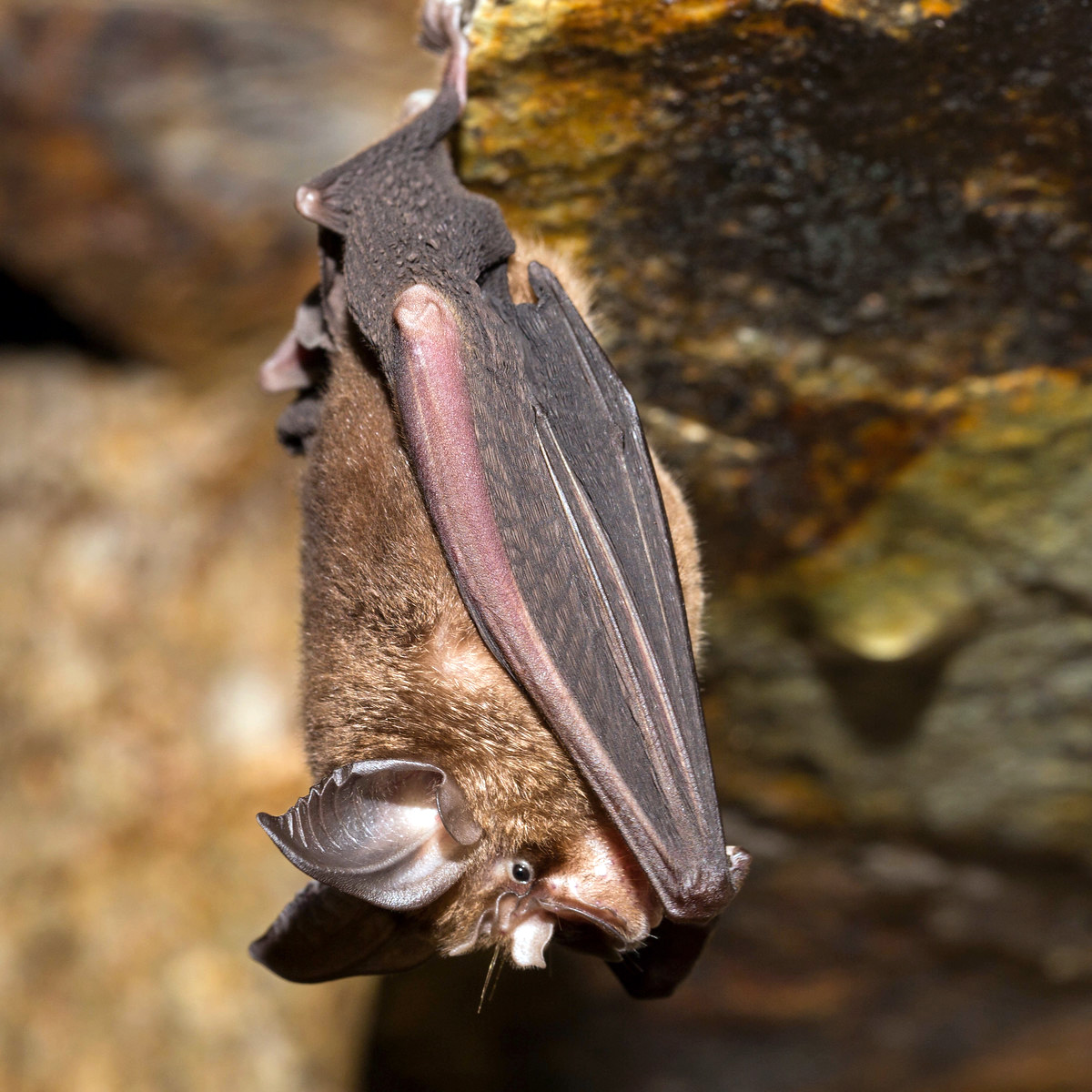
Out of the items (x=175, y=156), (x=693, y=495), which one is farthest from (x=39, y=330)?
(x=693, y=495)

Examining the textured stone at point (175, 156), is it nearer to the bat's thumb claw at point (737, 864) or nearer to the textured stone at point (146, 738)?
the textured stone at point (146, 738)

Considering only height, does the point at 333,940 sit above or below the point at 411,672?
→ below

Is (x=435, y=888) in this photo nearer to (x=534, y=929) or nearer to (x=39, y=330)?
(x=534, y=929)

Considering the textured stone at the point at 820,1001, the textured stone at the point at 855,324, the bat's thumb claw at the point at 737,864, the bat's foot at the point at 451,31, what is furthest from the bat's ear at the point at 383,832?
the textured stone at the point at 820,1001

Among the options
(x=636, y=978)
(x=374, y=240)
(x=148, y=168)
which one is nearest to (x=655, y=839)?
(x=636, y=978)

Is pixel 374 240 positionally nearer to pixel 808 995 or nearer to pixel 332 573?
pixel 332 573

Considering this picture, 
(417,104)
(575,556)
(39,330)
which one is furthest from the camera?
(39,330)
